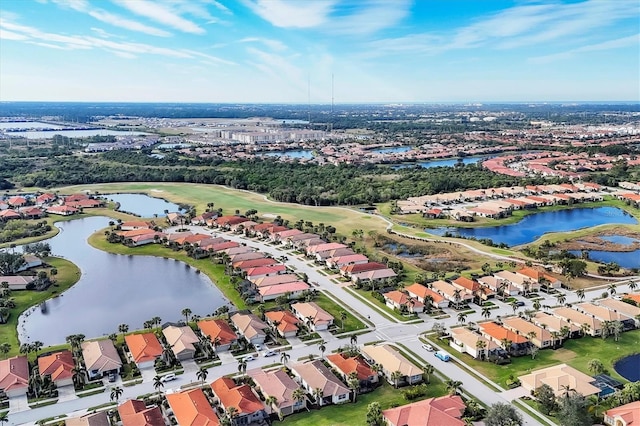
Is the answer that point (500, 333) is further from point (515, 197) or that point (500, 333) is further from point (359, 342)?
point (515, 197)

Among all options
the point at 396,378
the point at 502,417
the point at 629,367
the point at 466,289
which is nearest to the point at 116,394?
the point at 396,378

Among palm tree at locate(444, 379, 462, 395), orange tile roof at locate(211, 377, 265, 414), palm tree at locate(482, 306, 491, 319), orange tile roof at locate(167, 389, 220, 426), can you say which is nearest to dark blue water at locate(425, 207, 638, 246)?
palm tree at locate(482, 306, 491, 319)

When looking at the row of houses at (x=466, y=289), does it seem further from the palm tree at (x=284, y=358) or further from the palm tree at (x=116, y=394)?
the palm tree at (x=116, y=394)

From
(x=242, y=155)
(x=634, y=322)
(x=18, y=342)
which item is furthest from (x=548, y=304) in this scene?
(x=242, y=155)

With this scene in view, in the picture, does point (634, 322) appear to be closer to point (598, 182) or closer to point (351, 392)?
point (351, 392)

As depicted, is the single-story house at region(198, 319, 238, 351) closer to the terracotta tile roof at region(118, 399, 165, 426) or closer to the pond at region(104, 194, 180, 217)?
the terracotta tile roof at region(118, 399, 165, 426)

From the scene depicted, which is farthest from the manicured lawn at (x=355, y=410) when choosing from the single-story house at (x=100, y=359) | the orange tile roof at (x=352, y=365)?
the single-story house at (x=100, y=359)

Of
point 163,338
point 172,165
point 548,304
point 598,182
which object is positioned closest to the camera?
point 163,338
